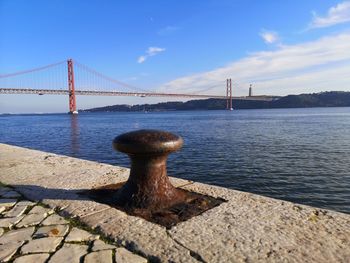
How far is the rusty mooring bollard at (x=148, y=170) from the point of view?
2932 millimetres

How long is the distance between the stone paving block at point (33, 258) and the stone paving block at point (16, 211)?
0.86m

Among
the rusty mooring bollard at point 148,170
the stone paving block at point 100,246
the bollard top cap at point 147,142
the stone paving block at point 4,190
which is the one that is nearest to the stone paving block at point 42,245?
the stone paving block at point 100,246

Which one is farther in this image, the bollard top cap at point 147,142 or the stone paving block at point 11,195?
the stone paving block at point 11,195

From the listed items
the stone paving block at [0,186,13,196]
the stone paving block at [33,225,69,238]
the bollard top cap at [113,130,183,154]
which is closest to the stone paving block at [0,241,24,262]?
the stone paving block at [33,225,69,238]

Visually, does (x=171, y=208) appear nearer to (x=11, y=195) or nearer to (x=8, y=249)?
(x=8, y=249)

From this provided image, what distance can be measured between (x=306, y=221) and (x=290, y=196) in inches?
179

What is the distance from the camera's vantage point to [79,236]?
7.79ft

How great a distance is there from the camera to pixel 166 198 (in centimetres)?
308

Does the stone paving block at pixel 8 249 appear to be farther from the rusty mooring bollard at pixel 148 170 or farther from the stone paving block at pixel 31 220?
the rusty mooring bollard at pixel 148 170

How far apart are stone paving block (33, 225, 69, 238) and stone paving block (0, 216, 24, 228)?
29cm

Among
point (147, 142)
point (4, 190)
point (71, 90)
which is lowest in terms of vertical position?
point (4, 190)

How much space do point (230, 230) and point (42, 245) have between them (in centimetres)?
134

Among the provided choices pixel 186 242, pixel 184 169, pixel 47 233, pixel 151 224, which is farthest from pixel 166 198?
pixel 184 169

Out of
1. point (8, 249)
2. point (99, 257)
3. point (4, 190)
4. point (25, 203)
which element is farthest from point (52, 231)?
point (4, 190)
